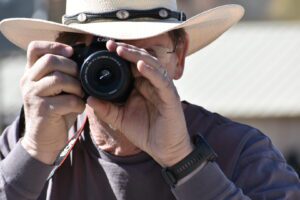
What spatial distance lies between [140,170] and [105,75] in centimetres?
39

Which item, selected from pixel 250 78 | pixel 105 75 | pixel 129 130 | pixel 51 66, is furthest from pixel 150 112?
pixel 250 78

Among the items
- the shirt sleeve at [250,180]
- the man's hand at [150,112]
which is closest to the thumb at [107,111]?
the man's hand at [150,112]

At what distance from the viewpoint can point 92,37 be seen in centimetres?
261

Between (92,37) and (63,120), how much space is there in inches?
10.2

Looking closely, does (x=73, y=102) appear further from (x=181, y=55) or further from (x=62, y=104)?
(x=181, y=55)

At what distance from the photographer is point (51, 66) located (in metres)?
2.44

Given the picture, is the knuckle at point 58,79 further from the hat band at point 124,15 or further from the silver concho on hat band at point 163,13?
the silver concho on hat band at point 163,13

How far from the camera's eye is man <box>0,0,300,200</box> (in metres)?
2.44

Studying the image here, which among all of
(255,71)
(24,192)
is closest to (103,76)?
(24,192)

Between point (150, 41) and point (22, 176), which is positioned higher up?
point (150, 41)

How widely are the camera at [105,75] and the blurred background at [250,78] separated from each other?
634 cm

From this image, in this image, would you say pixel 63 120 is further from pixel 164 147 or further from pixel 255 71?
pixel 255 71

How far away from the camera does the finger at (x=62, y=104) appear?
246 centimetres

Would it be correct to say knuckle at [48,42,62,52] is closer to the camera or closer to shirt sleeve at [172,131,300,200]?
the camera
